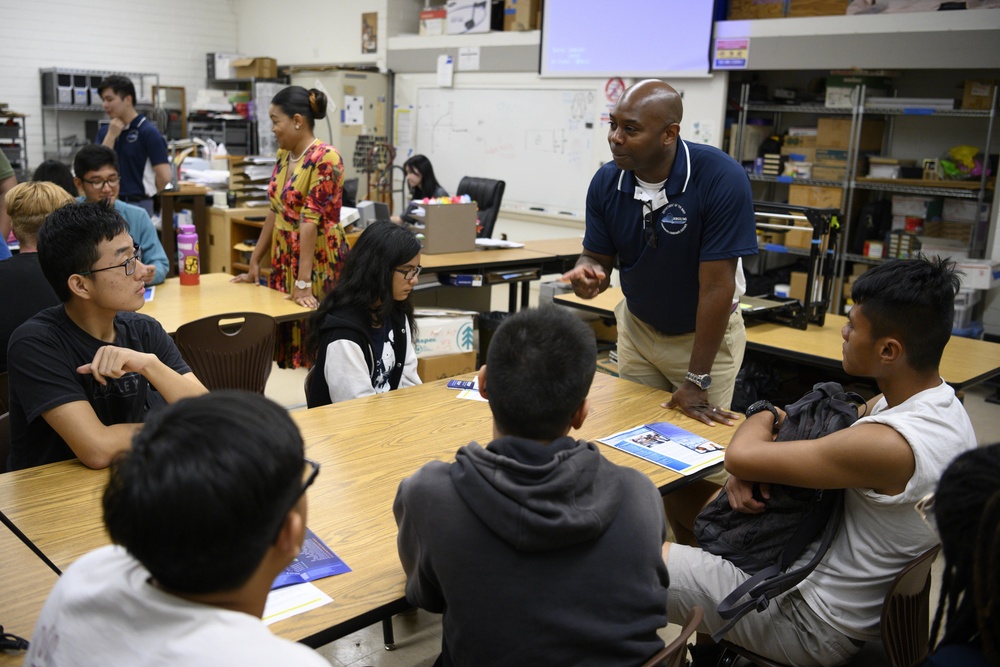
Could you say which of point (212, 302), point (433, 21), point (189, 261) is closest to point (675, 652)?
point (212, 302)

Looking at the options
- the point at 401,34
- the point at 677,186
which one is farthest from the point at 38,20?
the point at 677,186

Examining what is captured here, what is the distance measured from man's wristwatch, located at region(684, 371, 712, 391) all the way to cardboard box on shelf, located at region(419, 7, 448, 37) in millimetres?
6814

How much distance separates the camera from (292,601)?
4.52 ft

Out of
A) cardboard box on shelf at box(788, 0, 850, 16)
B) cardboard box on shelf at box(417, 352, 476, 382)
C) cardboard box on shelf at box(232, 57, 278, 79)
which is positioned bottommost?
cardboard box on shelf at box(417, 352, 476, 382)

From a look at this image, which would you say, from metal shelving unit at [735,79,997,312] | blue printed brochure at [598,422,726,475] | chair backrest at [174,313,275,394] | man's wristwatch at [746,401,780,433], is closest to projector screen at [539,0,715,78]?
metal shelving unit at [735,79,997,312]

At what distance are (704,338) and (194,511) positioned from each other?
182cm

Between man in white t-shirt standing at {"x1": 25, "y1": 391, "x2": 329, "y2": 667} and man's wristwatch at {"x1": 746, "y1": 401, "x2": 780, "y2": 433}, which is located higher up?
man in white t-shirt standing at {"x1": 25, "y1": 391, "x2": 329, "y2": 667}

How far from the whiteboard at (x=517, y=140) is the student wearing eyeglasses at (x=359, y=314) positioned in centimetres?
501

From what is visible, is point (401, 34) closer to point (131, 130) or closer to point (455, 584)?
point (131, 130)

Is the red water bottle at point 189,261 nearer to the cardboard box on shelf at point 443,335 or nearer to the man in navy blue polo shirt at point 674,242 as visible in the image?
the cardboard box on shelf at point 443,335

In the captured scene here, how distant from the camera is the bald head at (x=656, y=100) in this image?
92.4 inches

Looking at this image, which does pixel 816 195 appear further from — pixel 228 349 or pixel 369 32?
pixel 369 32

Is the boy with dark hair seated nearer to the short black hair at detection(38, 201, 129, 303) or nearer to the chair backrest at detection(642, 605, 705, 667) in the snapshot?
the chair backrest at detection(642, 605, 705, 667)

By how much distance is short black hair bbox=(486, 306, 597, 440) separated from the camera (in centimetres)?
126
